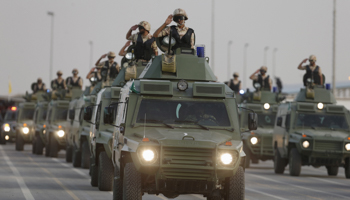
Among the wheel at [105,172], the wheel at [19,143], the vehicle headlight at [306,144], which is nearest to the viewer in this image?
the wheel at [105,172]

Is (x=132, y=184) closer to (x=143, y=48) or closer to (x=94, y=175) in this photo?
(x=94, y=175)

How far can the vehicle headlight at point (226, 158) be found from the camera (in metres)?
13.0

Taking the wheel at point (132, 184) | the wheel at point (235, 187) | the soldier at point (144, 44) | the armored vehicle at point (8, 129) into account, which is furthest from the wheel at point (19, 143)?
the wheel at point (235, 187)

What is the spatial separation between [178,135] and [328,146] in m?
12.9

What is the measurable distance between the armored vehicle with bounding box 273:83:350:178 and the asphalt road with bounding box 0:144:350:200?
0.58 meters

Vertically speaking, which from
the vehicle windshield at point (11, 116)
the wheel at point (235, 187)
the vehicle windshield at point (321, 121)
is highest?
the vehicle windshield at point (321, 121)

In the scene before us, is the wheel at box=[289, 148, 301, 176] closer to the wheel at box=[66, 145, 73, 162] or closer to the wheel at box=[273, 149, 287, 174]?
the wheel at box=[273, 149, 287, 174]

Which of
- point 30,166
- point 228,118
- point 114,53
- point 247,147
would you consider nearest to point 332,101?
point 247,147

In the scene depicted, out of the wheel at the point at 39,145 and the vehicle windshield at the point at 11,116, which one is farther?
the vehicle windshield at the point at 11,116

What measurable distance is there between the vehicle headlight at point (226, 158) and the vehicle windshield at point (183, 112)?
1.12m

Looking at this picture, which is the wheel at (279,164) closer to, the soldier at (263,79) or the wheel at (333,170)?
the wheel at (333,170)

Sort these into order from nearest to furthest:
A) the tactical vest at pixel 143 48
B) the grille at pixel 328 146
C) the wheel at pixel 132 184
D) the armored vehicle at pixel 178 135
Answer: the armored vehicle at pixel 178 135 < the wheel at pixel 132 184 < the tactical vest at pixel 143 48 < the grille at pixel 328 146

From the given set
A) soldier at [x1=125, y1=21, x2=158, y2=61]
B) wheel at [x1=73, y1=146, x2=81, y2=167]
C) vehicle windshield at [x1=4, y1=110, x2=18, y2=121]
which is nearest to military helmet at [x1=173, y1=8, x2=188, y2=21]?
soldier at [x1=125, y1=21, x2=158, y2=61]

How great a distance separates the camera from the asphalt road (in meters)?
17.8
